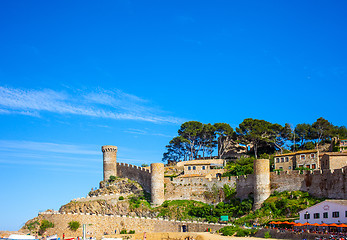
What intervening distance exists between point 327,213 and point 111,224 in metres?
26.9

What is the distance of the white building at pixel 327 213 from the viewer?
141ft

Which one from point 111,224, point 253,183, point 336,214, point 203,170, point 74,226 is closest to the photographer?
point 336,214

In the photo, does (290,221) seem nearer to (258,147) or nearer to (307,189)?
(307,189)

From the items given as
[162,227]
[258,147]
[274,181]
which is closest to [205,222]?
[162,227]

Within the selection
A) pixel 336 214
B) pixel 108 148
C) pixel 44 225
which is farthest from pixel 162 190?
pixel 336 214

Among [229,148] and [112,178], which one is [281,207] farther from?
[112,178]

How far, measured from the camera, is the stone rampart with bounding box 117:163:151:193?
222 feet

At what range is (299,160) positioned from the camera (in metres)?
61.9

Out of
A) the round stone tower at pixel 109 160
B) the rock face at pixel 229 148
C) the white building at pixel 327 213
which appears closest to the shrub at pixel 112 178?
the round stone tower at pixel 109 160

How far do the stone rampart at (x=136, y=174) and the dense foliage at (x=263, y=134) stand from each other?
13.4 metres

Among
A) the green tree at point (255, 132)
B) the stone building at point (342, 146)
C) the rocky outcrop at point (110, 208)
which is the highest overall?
the green tree at point (255, 132)

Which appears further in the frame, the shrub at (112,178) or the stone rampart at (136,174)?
the shrub at (112,178)

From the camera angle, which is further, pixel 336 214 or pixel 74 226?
pixel 74 226

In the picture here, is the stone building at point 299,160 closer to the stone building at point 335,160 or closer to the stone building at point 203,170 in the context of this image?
the stone building at point 335,160
